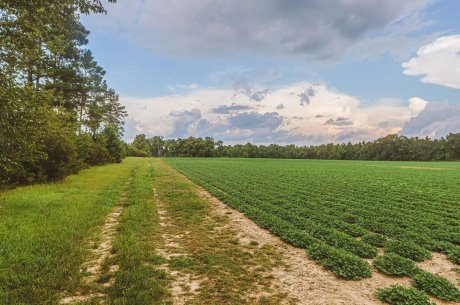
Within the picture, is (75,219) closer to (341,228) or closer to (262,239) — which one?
(262,239)

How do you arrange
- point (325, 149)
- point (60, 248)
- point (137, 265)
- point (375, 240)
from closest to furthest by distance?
point (137, 265), point (60, 248), point (375, 240), point (325, 149)

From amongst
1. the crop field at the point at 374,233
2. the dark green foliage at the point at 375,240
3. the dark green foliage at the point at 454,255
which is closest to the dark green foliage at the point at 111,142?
the crop field at the point at 374,233

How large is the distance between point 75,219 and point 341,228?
8796mm

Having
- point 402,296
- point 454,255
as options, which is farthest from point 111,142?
point 402,296

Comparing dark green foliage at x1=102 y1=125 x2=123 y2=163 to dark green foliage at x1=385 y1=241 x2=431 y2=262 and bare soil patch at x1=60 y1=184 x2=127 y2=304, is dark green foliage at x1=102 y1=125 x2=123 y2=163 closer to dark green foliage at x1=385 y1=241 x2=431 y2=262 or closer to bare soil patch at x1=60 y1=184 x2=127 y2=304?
bare soil patch at x1=60 y1=184 x2=127 y2=304

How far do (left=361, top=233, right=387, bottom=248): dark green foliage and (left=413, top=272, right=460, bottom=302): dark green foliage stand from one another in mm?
2192

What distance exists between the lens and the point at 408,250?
7555mm

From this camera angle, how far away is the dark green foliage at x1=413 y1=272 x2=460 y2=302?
5.29 metres

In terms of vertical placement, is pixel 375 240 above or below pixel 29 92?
below

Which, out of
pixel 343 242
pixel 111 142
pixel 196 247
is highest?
pixel 111 142

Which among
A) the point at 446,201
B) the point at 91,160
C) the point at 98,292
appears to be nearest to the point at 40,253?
the point at 98,292

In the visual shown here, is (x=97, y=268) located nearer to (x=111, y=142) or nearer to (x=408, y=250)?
(x=408, y=250)

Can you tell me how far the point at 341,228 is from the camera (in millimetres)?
9906

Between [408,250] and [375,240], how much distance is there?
3.46 ft
